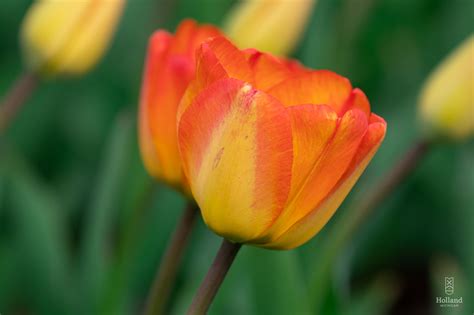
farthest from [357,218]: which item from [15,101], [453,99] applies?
[15,101]

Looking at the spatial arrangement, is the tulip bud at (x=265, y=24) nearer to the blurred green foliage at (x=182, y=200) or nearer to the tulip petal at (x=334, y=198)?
the blurred green foliage at (x=182, y=200)

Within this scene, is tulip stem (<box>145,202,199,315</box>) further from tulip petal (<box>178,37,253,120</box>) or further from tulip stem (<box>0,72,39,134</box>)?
tulip stem (<box>0,72,39,134</box>)

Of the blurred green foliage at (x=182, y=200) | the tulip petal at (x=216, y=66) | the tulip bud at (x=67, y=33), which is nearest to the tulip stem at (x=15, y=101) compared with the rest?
the tulip bud at (x=67, y=33)

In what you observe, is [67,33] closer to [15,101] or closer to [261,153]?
[15,101]

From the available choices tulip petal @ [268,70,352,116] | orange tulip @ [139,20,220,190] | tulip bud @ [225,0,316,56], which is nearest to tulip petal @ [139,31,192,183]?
orange tulip @ [139,20,220,190]

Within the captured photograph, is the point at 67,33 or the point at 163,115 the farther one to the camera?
the point at 67,33

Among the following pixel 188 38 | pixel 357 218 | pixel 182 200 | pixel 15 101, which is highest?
pixel 188 38

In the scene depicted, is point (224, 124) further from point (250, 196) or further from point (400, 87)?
point (400, 87)

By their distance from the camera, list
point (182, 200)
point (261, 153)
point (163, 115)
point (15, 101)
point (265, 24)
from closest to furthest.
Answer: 1. point (261, 153)
2. point (163, 115)
3. point (15, 101)
4. point (265, 24)
5. point (182, 200)
